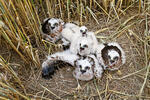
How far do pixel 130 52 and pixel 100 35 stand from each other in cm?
50

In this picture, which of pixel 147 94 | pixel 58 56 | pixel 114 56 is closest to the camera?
pixel 147 94

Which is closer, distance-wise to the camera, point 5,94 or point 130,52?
point 5,94

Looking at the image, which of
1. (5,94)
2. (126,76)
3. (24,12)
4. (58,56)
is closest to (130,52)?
(126,76)

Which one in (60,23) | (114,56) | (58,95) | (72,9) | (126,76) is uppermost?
(72,9)

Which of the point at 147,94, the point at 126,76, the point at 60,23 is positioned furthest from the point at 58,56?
the point at 147,94

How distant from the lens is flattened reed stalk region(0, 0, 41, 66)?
221 centimetres

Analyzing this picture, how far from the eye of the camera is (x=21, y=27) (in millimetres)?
2311

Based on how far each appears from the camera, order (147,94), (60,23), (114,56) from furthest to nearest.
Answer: (60,23) < (114,56) < (147,94)

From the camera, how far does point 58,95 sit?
2385 mm

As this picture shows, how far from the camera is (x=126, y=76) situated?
7.95 feet

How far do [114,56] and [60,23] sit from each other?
36.3 inches

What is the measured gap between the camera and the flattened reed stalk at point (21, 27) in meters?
2.21

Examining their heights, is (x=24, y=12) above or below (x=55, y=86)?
above

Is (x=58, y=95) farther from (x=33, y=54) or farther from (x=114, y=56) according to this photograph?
(x=114, y=56)
